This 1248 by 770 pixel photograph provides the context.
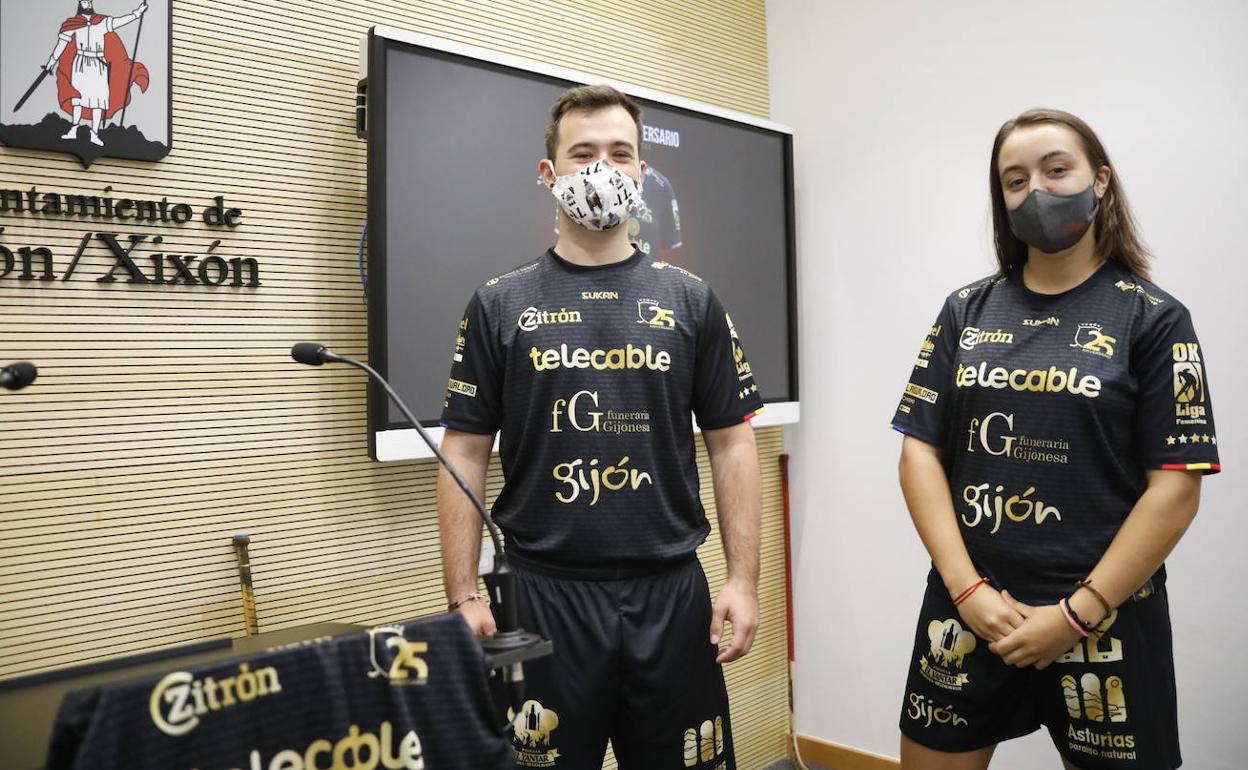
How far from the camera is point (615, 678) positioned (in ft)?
5.41

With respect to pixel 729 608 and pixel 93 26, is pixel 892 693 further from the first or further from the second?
pixel 93 26

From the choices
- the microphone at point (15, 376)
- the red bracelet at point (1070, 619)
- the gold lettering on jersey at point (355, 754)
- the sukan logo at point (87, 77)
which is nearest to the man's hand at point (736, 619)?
the red bracelet at point (1070, 619)

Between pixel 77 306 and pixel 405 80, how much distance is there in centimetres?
91

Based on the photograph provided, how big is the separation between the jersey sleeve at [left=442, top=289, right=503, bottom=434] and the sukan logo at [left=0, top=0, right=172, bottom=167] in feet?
2.87

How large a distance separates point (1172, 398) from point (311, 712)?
146cm

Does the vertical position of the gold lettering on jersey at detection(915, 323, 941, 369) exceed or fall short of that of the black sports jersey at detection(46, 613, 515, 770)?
it exceeds it

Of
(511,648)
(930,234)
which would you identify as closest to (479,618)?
(511,648)

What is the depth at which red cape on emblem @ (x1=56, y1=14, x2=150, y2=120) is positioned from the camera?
1.90 m

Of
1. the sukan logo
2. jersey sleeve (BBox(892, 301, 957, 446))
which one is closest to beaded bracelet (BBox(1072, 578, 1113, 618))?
jersey sleeve (BBox(892, 301, 957, 446))

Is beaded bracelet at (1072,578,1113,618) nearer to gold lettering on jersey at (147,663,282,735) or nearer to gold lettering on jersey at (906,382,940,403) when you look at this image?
gold lettering on jersey at (906,382,940,403)

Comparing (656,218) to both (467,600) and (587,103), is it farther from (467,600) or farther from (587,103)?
(467,600)

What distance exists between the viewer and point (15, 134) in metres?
1.85

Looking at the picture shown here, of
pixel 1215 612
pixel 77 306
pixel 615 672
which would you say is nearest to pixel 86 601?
pixel 77 306

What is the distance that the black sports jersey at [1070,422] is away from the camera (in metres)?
1.64
